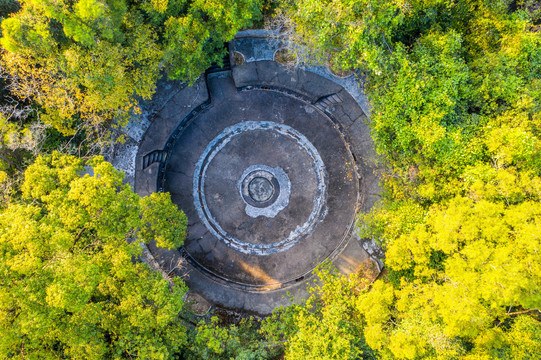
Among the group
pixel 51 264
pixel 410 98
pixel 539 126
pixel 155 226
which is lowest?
pixel 51 264

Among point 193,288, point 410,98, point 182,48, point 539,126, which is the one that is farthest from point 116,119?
point 539,126

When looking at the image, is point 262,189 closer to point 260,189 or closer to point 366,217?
point 260,189

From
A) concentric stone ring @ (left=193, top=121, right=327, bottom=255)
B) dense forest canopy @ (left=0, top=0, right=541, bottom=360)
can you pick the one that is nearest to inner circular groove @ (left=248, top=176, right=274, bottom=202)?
concentric stone ring @ (left=193, top=121, right=327, bottom=255)

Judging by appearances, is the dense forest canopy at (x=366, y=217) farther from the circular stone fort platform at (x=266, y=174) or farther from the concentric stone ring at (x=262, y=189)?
the concentric stone ring at (x=262, y=189)

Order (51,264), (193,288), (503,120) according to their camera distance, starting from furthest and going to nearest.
Answer: (193,288), (503,120), (51,264)

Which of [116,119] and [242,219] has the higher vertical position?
[116,119]

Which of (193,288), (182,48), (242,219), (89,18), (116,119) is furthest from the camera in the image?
(242,219)

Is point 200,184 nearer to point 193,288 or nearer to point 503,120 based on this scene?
point 193,288

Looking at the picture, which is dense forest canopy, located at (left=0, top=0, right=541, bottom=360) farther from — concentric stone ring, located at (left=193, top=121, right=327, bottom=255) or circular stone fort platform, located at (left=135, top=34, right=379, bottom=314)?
concentric stone ring, located at (left=193, top=121, right=327, bottom=255)
